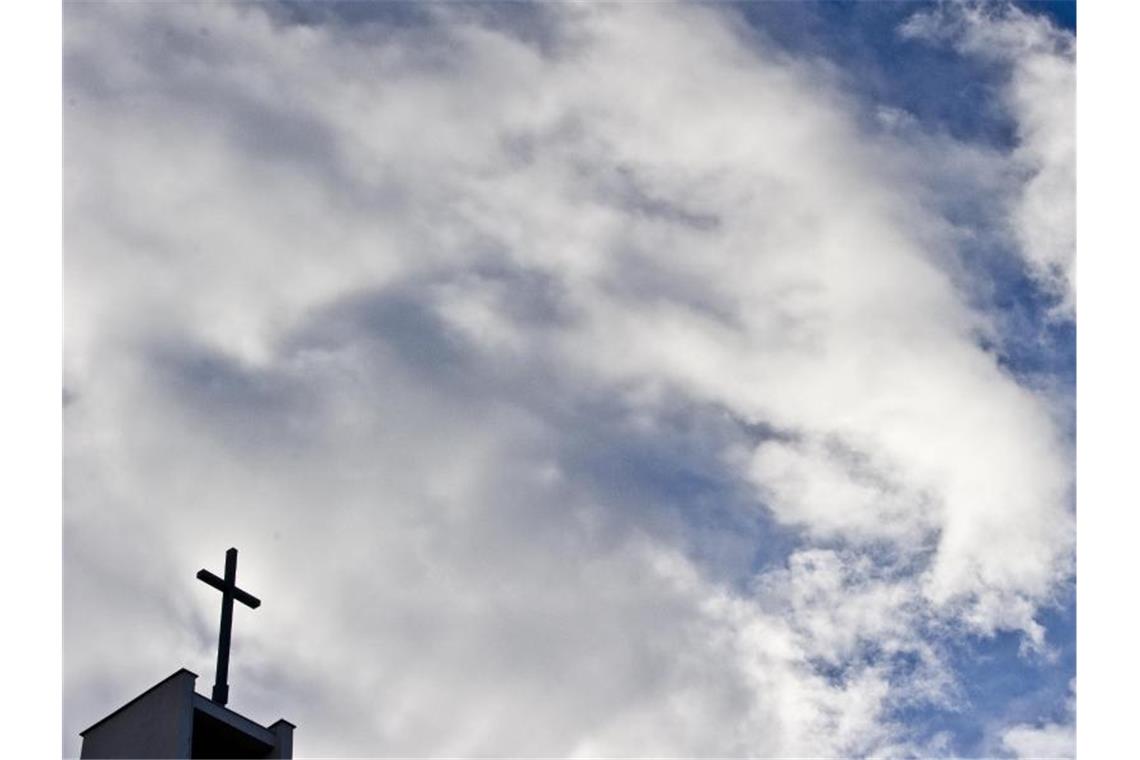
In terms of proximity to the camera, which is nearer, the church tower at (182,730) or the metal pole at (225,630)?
the church tower at (182,730)

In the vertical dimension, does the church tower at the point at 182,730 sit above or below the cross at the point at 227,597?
below

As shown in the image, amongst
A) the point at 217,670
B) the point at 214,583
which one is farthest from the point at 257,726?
the point at 214,583

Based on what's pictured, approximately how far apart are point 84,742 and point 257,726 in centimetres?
375

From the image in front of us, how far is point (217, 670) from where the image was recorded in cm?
3192

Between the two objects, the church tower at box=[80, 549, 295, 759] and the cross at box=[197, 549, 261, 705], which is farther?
the cross at box=[197, 549, 261, 705]

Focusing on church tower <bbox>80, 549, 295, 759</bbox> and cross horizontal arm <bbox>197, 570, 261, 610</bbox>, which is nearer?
church tower <bbox>80, 549, 295, 759</bbox>

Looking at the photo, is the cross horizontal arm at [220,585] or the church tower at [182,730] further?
the cross horizontal arm at [220,585]

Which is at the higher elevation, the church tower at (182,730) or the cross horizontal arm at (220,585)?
the cross horizontal arm at (220,585)

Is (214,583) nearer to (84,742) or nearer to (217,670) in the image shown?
(217,670)

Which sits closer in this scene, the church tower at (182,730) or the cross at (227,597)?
the church tower at (182,730)

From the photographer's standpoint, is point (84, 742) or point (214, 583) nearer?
point (84, 742)

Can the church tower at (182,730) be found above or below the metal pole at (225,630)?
below

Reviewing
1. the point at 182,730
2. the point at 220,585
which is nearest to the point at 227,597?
the point at 220,585

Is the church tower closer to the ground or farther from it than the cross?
closer to the ground
